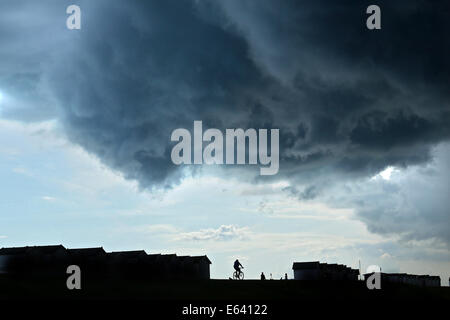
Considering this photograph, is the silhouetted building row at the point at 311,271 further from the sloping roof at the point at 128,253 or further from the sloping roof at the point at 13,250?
the sloping roof at the point at 13,250

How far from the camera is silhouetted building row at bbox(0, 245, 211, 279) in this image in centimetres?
9338

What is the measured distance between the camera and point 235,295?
58312 mm

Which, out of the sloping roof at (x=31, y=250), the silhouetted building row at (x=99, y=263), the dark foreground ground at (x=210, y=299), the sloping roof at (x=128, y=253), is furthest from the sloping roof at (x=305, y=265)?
the sloping roof at (x=31, y=250)

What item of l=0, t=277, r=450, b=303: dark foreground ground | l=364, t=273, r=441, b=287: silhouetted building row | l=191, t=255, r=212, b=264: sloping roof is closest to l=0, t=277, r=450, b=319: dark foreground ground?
l=0, t=277, r=450, b=303: dark foreground ground

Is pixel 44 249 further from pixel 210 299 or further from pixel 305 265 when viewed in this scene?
Result: pixel 305 265

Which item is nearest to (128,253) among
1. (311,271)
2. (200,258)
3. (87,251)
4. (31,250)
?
(87,251)

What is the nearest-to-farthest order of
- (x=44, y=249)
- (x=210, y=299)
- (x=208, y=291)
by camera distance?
(x=210, y=299) → (x=208, y=291) → (x=44, y=249)

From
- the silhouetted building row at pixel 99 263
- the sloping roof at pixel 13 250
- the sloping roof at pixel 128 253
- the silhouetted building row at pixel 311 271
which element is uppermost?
the sloping roof at pixel 13 250

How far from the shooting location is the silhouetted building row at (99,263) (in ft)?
306

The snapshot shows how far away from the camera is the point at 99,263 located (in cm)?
9944
